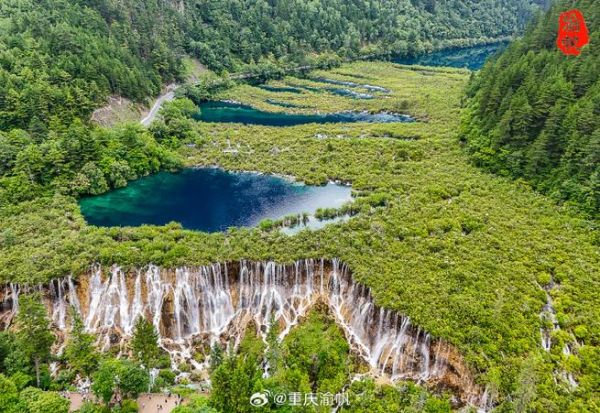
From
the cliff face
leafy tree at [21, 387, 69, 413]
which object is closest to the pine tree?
the cliff face

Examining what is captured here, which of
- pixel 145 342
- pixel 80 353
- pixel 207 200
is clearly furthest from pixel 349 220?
pixel 80 353

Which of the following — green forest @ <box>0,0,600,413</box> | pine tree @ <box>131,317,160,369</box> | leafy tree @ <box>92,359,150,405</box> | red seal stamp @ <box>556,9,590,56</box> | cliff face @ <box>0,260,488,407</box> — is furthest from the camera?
red seal stamp @ <box>556,9,590,56</box>

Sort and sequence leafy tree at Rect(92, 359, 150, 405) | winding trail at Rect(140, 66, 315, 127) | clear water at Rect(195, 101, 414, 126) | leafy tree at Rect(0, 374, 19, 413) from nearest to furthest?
1. leafy tree at Rect(0, 374, 19, 413)
2. leafy tree at Rect(92, 359, 150, 405)
3. winding trail at Rect(140, 66, 315, 127)
4. clear water at Rect(195, 101, 414, 126)

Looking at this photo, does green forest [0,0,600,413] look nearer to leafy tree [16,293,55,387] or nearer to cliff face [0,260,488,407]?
leafy tree [16,293,55,387]

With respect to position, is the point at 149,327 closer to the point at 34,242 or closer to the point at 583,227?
the point at 34,242

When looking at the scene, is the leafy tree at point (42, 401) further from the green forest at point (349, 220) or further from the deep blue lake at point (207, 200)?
the deep blue lake at point (207, 200)

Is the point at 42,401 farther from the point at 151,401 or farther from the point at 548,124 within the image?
the point at 548,124

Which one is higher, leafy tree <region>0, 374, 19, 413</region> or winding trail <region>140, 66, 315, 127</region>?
leafy tree <region>0, 374, 19, 413</region>
